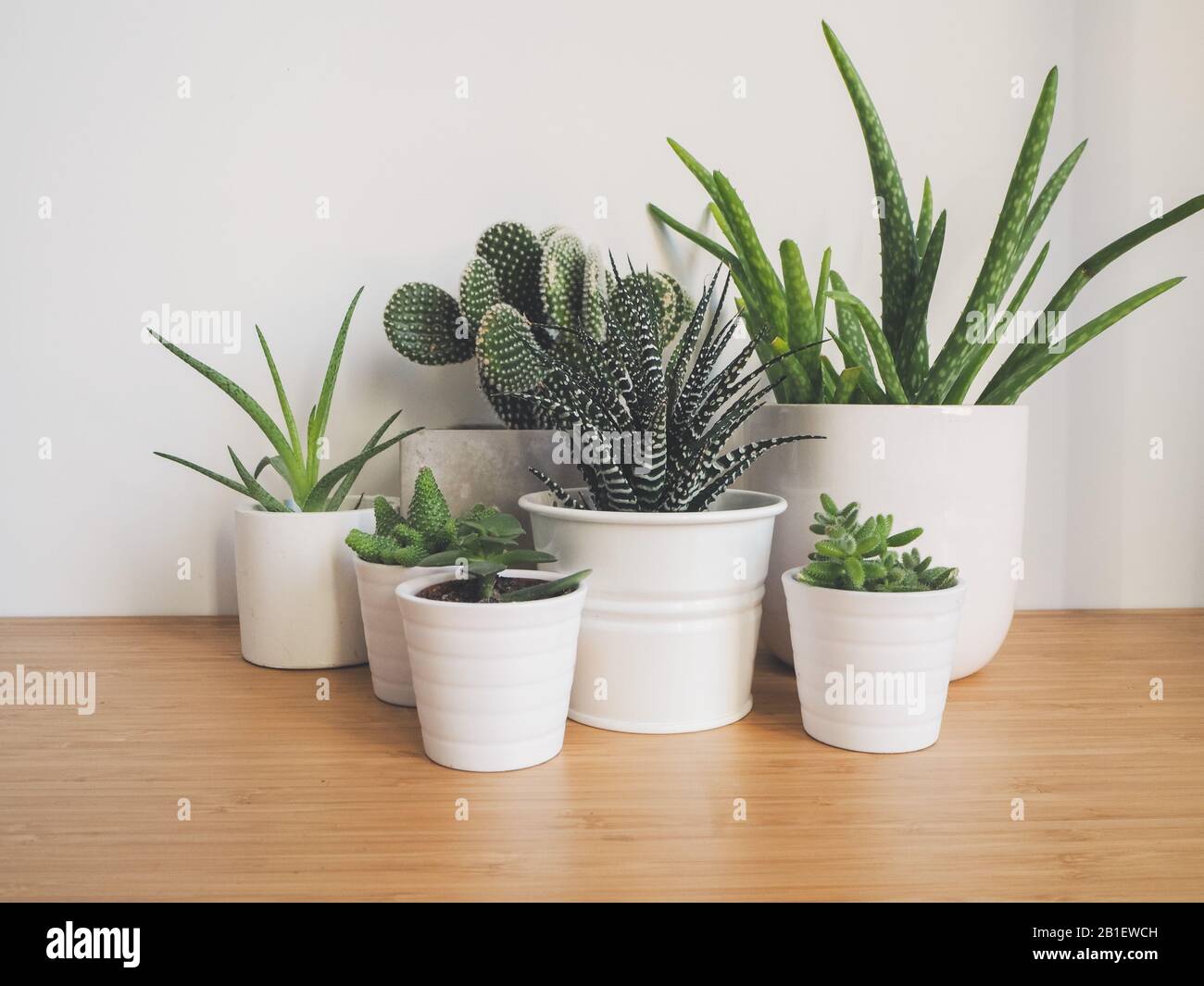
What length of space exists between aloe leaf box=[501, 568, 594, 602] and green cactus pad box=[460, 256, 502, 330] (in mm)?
272

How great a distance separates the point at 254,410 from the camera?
64cm

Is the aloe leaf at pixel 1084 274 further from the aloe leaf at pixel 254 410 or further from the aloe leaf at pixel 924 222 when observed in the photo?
the aloe leaf at pixel 254 410

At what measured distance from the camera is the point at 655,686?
0.55 m

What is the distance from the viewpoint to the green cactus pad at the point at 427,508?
57cm

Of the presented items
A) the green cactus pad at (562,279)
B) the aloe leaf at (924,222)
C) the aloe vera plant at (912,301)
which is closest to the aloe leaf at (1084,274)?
the aloe vera plant at (912,301)

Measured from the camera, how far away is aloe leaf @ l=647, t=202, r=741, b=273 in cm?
76

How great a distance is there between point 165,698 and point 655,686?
1.13ft

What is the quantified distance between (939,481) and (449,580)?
1.16ft

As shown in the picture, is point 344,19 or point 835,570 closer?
point 835,570

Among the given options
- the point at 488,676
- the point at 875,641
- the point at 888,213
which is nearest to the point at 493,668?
the point at 488,676

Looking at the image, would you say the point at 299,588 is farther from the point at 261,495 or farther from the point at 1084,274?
the point at 1084,274

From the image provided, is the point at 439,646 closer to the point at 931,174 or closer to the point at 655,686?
the point at 655,686
